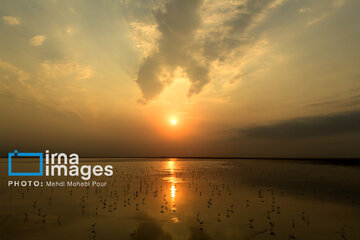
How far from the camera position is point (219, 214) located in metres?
22.3

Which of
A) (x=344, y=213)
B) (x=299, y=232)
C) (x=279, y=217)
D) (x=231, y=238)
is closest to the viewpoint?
(x=231, y=238)

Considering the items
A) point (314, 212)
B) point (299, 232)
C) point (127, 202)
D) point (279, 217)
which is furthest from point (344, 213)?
point (127, 202)

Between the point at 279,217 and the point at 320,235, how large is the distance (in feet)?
15.4

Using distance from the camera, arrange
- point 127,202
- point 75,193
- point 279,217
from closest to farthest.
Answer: point 279,217 < point 127,202 < point 75,193

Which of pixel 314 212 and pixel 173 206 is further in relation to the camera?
pixel 173 206

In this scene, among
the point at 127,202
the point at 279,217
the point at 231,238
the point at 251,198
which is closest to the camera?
the point at 231,238

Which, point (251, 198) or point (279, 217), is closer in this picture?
point (279, 217)

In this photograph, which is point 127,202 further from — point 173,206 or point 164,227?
point 164,227

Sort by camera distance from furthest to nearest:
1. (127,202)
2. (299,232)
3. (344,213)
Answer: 1. (127,202)
2. (344,213)
3. (299,232)

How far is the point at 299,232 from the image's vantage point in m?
17.5

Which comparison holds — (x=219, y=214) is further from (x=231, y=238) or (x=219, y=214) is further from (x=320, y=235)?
(x=320, y=235)

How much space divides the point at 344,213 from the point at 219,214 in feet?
41.8

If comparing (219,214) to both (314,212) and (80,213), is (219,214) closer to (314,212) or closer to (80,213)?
(314,212)

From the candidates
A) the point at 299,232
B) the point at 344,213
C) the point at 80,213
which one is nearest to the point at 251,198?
the point at 344,213
